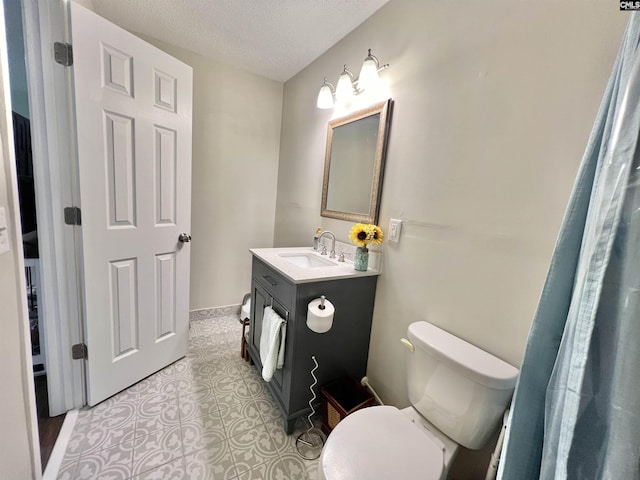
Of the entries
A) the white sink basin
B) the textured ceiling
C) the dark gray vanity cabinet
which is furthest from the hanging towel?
the textured ceiling

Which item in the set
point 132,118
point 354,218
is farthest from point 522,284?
point 132,118

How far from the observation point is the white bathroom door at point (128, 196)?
3.98 ft

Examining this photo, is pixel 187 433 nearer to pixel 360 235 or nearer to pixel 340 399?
pixel 340 399

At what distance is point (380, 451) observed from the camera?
0.82 m

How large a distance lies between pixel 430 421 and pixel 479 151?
42.2 inches

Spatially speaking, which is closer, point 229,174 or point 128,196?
point 128,196

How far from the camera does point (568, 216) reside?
591mm

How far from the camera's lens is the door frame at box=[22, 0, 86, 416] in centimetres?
109

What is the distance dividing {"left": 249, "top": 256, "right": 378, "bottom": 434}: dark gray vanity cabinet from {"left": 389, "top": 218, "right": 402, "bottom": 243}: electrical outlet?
0.25 metres

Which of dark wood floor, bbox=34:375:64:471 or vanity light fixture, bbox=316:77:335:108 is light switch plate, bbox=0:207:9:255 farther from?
vanity light fixture, bbox=316:77:335:108

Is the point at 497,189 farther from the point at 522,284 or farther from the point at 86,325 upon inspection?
the point at 86,325

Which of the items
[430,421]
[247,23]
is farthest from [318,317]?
[247,23]

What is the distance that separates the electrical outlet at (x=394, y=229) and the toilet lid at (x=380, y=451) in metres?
0.77

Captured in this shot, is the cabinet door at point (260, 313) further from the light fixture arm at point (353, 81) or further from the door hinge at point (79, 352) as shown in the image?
the light fixture arm at point (353, 81)
